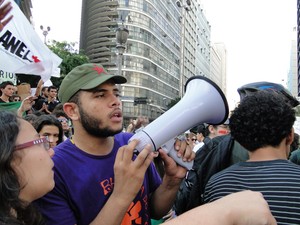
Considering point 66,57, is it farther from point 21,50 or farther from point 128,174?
point 128,174

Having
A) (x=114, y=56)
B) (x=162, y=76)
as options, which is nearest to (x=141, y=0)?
(x=114, y=56)

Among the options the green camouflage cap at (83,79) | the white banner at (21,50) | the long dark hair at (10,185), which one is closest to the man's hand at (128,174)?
the long dark hair at (10,185)

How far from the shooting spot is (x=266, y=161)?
4.94ft

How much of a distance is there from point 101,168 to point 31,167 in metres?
0.49

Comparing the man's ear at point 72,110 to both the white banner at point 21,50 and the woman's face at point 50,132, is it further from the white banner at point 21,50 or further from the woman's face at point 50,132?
the white banner at point 21,50

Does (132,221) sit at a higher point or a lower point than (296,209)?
lower

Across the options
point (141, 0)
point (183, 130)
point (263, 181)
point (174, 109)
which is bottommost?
point (263, 181)

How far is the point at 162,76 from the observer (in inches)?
2832

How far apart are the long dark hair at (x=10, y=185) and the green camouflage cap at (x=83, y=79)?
56cm

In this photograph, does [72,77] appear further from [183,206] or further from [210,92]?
[183,206]

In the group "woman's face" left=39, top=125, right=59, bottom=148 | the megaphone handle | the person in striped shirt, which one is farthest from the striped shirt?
"woman's face" left=39, top=125, right=59, bottom=148

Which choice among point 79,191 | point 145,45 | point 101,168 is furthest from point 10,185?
point 145,45

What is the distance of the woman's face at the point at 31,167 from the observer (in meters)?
1.24

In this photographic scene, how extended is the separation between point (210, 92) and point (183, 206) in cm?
78
